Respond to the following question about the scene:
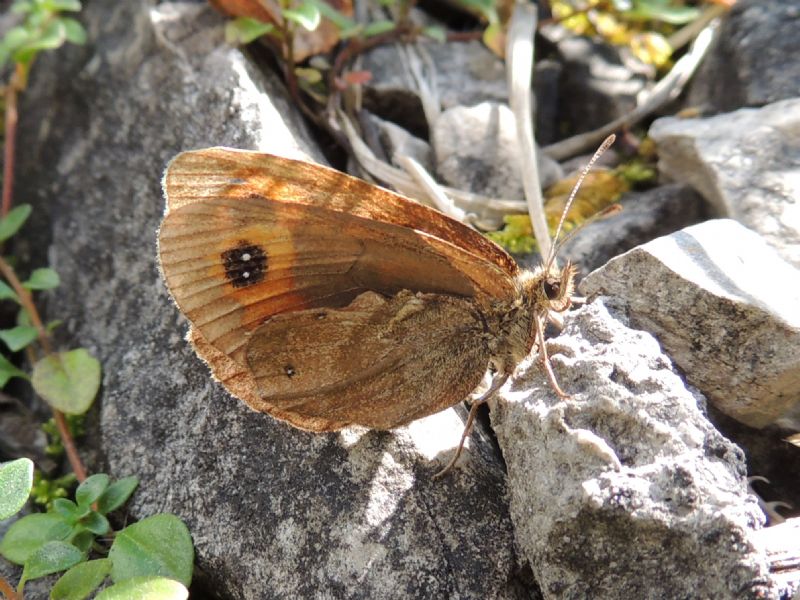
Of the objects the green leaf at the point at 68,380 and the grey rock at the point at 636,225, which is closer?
the green leaf at the point at 68,380

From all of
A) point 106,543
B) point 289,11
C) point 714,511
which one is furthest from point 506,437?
point 289,11

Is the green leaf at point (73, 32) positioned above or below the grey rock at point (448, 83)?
above

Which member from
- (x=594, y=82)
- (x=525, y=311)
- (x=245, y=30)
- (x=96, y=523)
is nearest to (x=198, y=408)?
(x=96, y=523)

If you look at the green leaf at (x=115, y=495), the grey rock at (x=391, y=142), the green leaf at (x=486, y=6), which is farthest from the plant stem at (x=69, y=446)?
the green leaf at (x=486, y=6)

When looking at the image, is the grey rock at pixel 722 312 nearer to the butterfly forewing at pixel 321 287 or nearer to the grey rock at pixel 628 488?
the grey rock at pixel 628 488

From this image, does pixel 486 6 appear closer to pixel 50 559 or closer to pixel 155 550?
pixel 155 550

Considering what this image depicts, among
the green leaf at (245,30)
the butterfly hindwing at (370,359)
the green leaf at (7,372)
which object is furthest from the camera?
the green leaf at (245,30)
